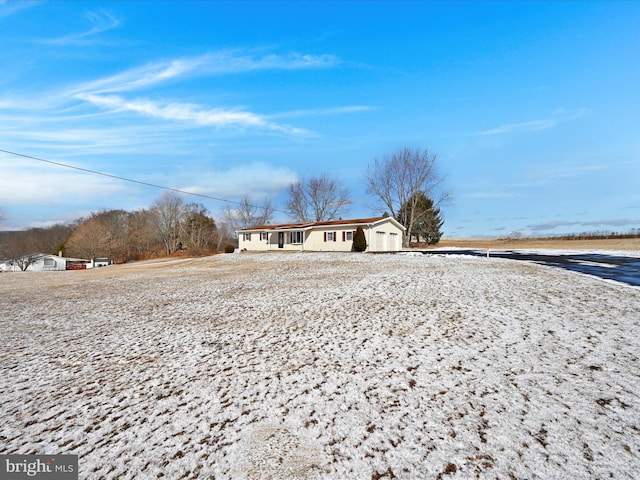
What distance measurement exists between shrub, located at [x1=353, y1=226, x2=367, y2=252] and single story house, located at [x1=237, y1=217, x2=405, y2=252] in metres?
0.70

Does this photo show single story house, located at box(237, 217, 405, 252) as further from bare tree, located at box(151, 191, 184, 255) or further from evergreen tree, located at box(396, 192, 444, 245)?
bare tree, located at box(151, 191, 184, 255)

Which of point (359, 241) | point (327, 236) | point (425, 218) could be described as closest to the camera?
point (359, 241)

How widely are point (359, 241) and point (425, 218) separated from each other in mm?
22306

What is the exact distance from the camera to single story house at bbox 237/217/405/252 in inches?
1166

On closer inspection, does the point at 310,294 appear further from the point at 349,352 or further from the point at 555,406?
the point at 555,406

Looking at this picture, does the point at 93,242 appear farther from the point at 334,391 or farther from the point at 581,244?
the point at 581,244

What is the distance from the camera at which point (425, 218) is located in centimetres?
4562

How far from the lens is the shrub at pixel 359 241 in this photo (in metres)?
27.8

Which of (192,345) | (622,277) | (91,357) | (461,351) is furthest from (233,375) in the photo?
(622,277)

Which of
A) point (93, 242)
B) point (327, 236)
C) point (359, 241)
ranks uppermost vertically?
point (327, 236)

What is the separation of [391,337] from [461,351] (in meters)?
1.18

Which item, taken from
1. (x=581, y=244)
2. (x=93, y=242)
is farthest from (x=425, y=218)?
(x=93, y=242)

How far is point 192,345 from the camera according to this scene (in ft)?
17.3

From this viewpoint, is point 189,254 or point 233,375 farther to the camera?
point 189,254
